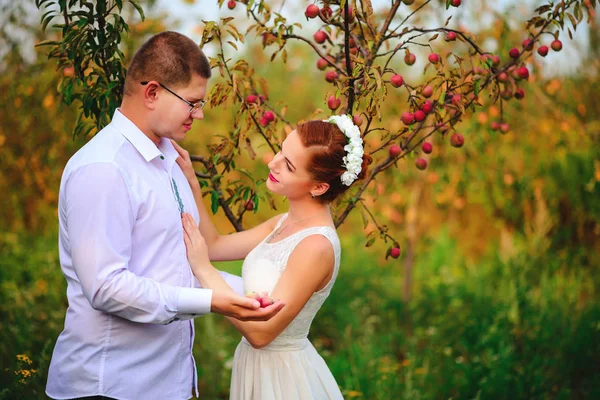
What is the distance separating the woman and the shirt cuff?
363 mm

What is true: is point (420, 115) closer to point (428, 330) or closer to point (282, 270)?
point (282, 270)

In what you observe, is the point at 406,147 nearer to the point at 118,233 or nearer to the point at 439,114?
the point at 439,114

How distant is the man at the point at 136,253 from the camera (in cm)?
→ 192

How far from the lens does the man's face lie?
2207 mm

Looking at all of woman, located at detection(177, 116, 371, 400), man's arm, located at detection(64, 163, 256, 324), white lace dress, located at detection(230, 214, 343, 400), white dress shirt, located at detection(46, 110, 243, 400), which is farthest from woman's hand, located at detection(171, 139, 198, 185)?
man's arm, located at detection(64, 163, 256, 324)

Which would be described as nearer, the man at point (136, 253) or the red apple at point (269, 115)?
the man at point (136, 253)

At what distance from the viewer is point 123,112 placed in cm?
225

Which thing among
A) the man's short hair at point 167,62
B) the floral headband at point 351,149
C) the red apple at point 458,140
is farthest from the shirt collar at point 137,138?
the red apple at point 458,140

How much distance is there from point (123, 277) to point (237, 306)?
37 cm

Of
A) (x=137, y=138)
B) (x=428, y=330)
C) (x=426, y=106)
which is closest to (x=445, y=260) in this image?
(x=428, y=330)

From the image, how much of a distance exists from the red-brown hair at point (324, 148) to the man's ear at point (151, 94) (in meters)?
0.56

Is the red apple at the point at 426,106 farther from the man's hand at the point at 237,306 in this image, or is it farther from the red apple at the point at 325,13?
the man's hand at the point at 237,306

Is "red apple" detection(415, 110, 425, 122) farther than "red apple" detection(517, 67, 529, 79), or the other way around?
"red apple" detection(517, 67, 529, 79)

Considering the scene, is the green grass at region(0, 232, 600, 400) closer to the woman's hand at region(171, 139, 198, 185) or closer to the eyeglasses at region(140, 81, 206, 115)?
the woman's hand at region(171, 139, 198, 185)
